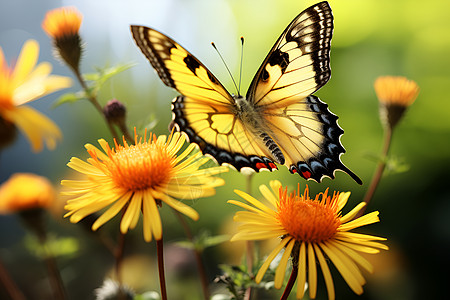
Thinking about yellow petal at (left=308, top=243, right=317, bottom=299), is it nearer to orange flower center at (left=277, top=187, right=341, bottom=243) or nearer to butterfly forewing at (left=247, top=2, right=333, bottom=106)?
orange flower center at (left=277, top=187, right=341, bottom=243)

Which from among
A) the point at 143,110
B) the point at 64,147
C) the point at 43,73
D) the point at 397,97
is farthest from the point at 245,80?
the point at 43,73

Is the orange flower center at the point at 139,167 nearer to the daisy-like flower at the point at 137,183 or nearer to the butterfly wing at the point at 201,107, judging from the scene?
the daisy-like flower at the point at 137,183

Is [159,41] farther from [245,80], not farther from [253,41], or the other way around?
[253,41]

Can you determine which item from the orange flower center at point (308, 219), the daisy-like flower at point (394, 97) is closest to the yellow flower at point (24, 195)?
the orange flower center at point (308, 219)

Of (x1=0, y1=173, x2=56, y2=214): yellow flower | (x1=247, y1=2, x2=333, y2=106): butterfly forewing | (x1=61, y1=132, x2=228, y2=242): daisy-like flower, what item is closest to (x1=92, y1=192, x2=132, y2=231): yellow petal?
(x1=61, y1=132, x2=228, y2=242): daisy-like flower

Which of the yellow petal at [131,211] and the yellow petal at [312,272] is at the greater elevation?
the yellow petal at [131,211]
